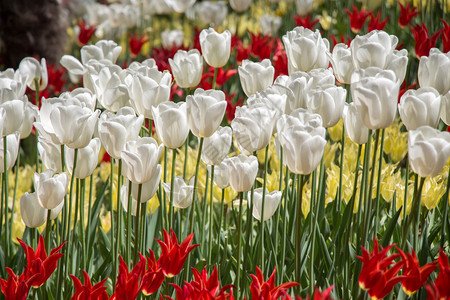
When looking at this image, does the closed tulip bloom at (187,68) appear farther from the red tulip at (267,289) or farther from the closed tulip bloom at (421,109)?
the red tulip at (267,289)

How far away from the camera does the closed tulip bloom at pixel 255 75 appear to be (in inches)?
76.5

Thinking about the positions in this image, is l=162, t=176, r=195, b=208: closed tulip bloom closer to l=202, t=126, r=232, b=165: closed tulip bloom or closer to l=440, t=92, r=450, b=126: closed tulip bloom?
l=202, t=126, r=232, b=165: closed tulip bloom

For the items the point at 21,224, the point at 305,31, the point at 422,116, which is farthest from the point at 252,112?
the point at 21,224

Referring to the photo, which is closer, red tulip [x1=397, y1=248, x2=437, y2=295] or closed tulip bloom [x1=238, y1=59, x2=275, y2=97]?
red tulip [x1=397, y1=248, x2=437, y2=295]

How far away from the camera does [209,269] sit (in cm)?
190

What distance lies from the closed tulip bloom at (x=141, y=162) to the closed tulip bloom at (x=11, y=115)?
0.45 metres

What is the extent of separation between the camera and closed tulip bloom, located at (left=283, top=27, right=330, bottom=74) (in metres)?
1.91

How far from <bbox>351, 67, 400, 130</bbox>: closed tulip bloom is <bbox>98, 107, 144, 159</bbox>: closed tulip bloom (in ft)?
1.81

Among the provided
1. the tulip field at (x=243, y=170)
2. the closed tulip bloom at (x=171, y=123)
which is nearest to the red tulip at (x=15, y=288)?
the tulip field at (x=243, y=170)

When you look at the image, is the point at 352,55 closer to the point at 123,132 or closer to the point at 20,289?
the point at 123,132

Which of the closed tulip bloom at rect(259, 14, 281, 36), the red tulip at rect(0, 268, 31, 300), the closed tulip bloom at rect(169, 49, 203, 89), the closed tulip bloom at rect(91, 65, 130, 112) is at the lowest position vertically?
the red tulip at rect(0, 268, 31, 300)

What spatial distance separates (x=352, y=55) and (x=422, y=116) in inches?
15.6

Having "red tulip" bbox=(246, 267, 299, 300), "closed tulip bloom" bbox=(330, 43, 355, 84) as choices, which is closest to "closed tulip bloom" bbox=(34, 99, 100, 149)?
"red tulip" bbox=(246, 267, 299, 300)

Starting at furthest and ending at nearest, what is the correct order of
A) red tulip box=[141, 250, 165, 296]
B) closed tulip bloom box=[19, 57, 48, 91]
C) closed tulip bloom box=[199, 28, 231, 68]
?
closed tulip bloom box=[19, 57, 48, 91]
closed tulip bloom box=[199, 28, 231, 68]
red tulip box=[141, 250, 165, 296]
